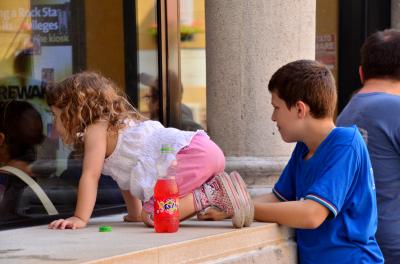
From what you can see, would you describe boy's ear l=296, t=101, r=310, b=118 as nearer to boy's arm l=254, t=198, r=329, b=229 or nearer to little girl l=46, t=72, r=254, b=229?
boy's arm l=254, t=198, r=329, b=229

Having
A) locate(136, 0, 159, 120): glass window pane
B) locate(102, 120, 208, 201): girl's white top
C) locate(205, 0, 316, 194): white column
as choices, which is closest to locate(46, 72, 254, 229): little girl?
locate(102, 120, 208, 201): girl's white top

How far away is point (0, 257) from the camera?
352 cm

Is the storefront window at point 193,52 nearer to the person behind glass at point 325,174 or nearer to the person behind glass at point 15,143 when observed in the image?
the person behind glass at point 15,143

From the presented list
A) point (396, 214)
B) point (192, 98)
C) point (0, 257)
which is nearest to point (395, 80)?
point (396, 214)

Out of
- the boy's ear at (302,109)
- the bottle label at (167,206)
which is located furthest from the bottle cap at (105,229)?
the boy's ear at (302,109)

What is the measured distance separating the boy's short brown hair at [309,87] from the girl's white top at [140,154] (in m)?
0.73

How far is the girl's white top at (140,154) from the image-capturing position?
4434 millimetres

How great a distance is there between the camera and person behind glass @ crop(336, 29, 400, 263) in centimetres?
421

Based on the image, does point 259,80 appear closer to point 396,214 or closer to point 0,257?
point 396,214

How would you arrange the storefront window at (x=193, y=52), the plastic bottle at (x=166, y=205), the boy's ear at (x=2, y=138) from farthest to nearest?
1. the storefront window at (x=193, y=52)
2. the boy's ear at (x=2, y=138)
3. the plastic bottle at (x=166, y=205)

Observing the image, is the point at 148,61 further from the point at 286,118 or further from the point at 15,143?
the point at 286,118

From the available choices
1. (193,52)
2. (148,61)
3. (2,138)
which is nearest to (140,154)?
(2,138)

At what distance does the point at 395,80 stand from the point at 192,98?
5515 mm

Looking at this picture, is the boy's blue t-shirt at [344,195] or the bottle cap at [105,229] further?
the bottle cap at [105,229]
